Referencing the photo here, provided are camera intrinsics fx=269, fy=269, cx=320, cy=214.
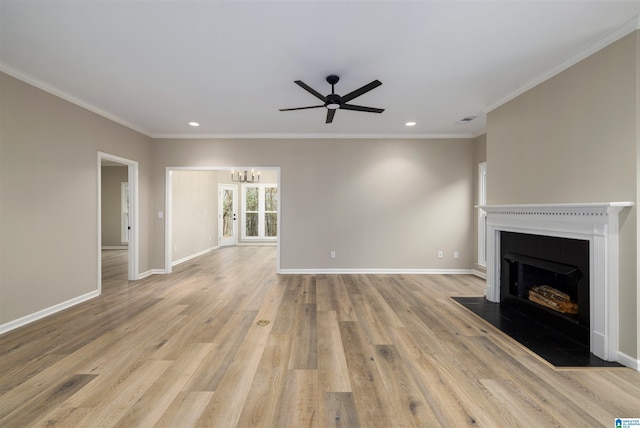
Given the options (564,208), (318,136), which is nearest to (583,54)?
(564,208)

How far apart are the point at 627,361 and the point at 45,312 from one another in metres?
5.66

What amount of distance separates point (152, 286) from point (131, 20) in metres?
3.74

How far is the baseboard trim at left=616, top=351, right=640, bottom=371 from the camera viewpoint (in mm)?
2050

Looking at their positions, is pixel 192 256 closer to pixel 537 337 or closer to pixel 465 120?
pixel 465 120

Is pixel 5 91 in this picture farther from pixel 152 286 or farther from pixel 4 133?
pixel 152 286

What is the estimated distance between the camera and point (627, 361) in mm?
2105

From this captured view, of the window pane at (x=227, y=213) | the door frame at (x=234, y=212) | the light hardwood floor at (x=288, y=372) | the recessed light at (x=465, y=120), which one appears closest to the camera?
the light hardwood floor at (x=288, y=372)

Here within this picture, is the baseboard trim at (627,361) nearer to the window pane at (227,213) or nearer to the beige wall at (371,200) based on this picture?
the beige wall at (371,200)

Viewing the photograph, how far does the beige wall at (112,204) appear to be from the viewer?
27.2 feet

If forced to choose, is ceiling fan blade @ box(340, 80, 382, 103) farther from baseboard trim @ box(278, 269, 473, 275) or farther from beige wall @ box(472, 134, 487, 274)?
beige wall @ box(472, 134, 487, 274)

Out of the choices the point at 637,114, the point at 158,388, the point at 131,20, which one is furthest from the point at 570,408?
the point at 131,20

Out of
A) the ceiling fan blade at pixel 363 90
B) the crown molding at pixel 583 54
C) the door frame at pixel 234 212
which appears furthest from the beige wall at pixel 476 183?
the door frame at pixel 234 212

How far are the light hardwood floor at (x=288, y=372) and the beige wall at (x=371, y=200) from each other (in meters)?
1.69

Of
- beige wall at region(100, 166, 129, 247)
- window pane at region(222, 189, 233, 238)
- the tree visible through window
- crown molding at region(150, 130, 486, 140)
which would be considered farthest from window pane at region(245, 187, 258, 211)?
crown molding at region(150, 130, 486, 140)
